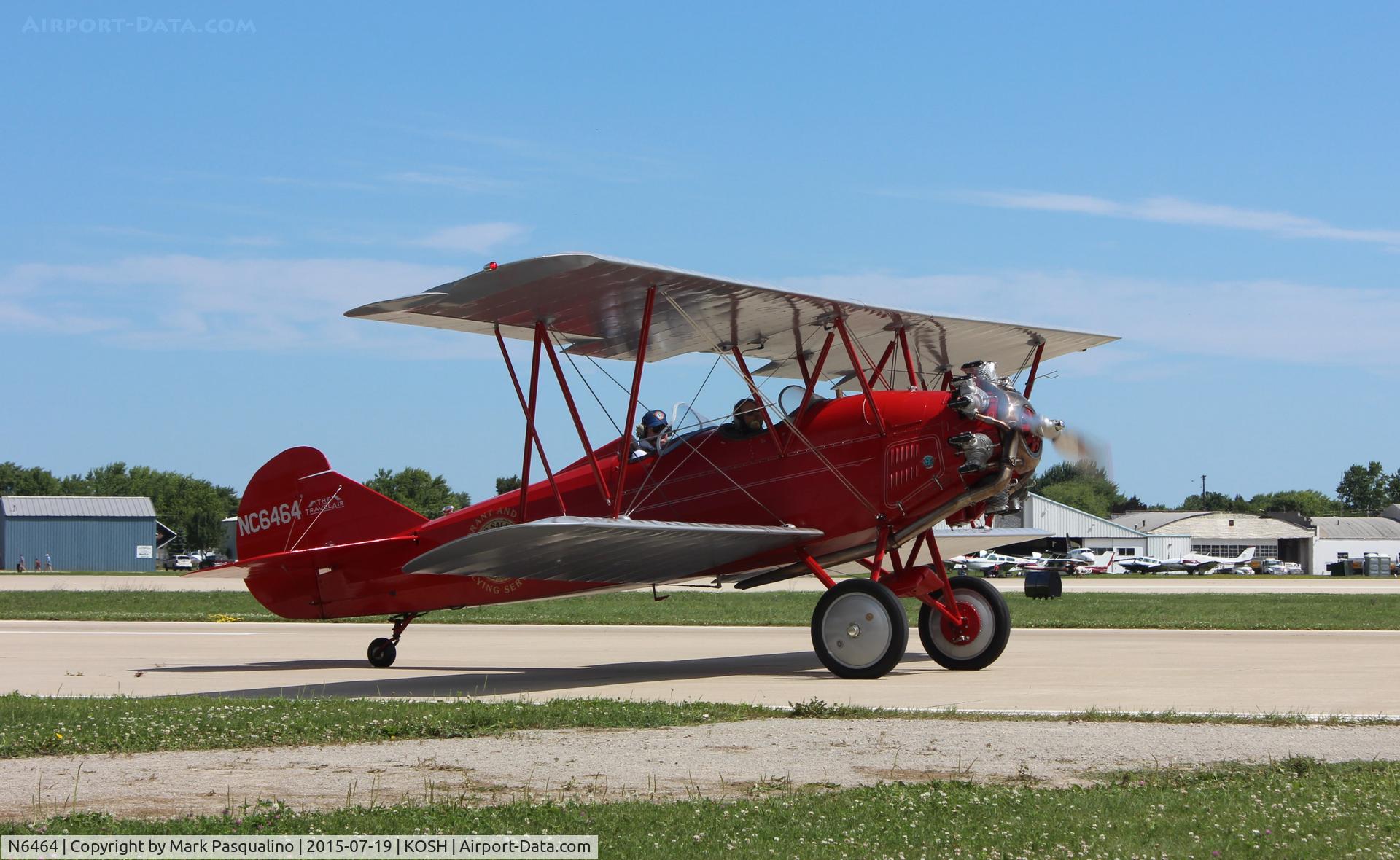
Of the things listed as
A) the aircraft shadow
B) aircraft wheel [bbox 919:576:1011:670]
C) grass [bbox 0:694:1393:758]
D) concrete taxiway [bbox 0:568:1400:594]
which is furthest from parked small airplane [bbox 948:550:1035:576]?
grass [bbox 0:694:1393:758]

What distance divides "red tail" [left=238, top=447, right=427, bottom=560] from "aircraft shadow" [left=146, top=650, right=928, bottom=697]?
5.64 feet

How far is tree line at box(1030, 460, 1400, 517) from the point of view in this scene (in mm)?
141625

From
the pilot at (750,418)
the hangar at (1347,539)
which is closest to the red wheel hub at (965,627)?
the pilot at (750,418)

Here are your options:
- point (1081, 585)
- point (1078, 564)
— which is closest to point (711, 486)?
point (1081, 585)

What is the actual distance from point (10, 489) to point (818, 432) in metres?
160

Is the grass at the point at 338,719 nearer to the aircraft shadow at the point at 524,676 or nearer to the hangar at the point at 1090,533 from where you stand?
the aircraft shadow at the point at 524,676

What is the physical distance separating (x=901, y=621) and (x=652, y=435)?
4.10 meters

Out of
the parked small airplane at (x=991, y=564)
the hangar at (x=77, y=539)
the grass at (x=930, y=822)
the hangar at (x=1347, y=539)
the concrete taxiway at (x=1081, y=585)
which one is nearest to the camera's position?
the grass at (x=930, y=822)

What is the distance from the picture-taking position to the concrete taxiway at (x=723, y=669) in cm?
1195

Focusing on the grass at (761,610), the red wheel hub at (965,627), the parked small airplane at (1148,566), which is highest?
the red wheel hub at (965,627)

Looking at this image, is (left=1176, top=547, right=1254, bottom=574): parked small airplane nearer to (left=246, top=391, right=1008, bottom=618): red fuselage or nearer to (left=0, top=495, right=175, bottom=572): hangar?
(left=0, top=495, right=175, bottom=572): hangar

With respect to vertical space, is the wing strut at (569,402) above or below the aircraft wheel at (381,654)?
above

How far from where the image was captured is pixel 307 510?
17.5 metres

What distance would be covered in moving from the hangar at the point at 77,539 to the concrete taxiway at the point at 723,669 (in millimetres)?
72684
